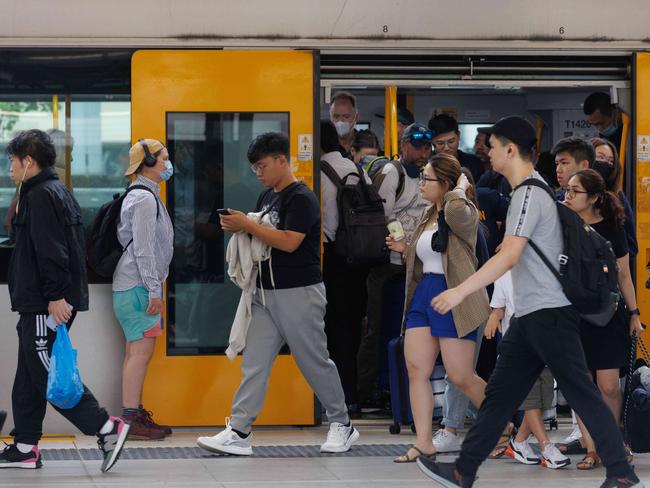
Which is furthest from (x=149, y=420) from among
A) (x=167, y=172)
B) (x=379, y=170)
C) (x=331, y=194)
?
(x=379, y=170)

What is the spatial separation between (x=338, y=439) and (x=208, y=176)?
6.02 ft

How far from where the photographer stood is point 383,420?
340 inches

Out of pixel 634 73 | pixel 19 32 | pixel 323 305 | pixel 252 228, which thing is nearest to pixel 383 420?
pixel 323 305

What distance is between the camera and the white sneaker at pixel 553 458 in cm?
694

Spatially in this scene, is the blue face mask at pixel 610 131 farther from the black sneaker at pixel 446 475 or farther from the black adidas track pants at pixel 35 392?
the black adidas track pants at pixel 35 392

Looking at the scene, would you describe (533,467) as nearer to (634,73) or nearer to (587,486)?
(587,486)

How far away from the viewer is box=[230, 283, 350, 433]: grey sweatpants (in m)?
7.23

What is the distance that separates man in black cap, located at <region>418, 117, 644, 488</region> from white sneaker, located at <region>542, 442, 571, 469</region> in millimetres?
1144

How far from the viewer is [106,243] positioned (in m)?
7.75

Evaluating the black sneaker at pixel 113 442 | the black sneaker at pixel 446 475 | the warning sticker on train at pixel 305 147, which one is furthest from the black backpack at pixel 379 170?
the black sneaker at pixel 446 475

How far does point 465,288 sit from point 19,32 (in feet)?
12.0

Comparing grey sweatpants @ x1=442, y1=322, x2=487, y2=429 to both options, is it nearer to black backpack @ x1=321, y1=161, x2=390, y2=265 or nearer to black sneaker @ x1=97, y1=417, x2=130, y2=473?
black backpack @ x1=321, y1=161, x2=390, y2=265

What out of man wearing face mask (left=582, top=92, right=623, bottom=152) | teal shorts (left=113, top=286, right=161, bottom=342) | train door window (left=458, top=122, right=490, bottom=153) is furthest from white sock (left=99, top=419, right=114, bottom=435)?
train door window (left=458, top=122, right=490, bottom=153)

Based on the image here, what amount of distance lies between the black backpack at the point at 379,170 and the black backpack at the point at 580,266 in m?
2.81
